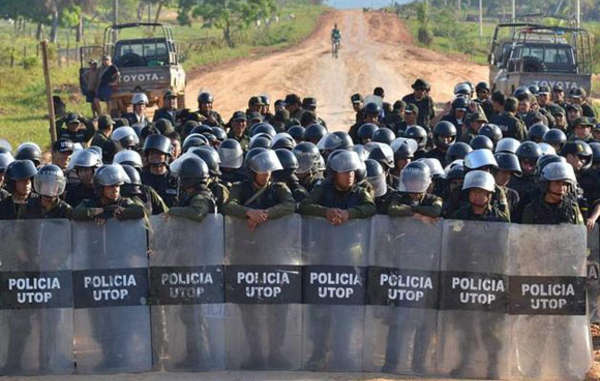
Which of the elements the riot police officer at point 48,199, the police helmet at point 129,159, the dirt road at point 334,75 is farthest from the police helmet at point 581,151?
the dirt road at point 334,75

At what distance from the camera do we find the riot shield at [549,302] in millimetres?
9953

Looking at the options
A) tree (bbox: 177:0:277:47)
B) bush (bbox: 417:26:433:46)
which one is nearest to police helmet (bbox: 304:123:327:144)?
tree (bbox: 177:0:277:47)

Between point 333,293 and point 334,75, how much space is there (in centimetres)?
3748

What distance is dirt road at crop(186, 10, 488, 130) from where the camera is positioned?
38.9 m

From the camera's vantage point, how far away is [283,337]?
1029 centimetres

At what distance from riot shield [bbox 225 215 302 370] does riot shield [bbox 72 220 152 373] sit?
72 centimetres

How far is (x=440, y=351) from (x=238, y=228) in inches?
77.5

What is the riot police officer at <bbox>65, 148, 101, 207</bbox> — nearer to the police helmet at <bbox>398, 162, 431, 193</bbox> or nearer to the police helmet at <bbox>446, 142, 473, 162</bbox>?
the police helmet at <bbox>398, 162, 431, 193</bbox>

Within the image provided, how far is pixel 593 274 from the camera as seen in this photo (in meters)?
10.8

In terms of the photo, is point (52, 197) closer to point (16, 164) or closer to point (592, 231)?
point (16, 164)

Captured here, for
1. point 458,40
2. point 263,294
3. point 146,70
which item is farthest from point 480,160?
point 458,40

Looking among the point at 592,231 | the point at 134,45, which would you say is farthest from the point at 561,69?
the point at 592,231

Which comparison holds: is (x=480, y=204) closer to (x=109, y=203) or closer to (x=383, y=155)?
(x=383, y=155)

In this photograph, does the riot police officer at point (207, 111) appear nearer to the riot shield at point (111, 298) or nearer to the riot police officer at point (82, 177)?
the riot police officer at point (82, 177)
